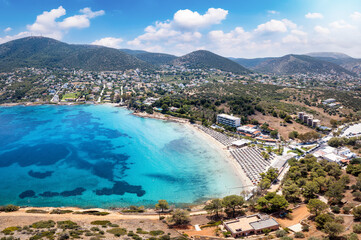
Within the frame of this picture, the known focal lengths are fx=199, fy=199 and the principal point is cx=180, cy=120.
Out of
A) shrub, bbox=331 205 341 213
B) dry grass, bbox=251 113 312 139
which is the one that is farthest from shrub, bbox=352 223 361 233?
dry grass, bbox=251 113 312 139

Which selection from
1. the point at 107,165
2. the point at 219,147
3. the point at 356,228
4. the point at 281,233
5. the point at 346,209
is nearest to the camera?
the point at 356,228

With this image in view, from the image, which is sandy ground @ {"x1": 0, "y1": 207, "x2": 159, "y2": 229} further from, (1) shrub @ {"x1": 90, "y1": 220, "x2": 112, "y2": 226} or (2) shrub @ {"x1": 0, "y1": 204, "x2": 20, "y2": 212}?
(1) shrub @ {"x1": 90, "y1": 220, "x2": 112, "y2": 226}

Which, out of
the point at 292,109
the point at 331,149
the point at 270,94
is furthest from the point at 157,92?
the point at 331,149

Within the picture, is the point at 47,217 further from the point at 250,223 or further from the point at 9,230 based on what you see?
the point at 250,223

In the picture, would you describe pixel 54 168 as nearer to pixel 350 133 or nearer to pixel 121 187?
pixel 121 187

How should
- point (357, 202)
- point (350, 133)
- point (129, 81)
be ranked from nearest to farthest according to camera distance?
point (357, 202), point (350, 133), point (129, 81)

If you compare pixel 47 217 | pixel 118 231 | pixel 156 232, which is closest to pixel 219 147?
pixel 156 232
